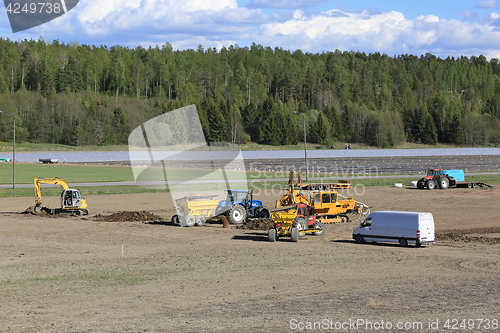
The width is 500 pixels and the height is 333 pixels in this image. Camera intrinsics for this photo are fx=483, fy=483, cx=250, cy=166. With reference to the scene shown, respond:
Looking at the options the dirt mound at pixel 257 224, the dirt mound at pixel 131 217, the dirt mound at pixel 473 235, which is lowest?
the dirt mound at pixel 473 235

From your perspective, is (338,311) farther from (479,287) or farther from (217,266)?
(217,266)

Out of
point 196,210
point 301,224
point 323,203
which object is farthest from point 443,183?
point 196,210

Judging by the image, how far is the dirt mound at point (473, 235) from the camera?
24561 mm

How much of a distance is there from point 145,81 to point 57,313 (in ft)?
570

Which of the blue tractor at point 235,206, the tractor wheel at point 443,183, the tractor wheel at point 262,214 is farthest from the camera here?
the tractor wheel at point 443,183

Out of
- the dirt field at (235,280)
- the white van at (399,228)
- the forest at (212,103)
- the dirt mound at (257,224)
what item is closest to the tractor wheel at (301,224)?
the dirt field at (235,280)

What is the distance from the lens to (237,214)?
30.5 metres

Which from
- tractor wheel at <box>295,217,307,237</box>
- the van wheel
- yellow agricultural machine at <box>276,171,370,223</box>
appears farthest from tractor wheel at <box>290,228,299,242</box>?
yellow agricultural machine at <box>276,171,370,223</box>

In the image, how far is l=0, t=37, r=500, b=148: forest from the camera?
464 ft

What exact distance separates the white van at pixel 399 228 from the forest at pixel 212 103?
338 ft

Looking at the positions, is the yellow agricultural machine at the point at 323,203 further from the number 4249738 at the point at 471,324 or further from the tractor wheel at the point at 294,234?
the number 4249738 at the point at 471,324

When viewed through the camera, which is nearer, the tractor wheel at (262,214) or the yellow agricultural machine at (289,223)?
the yellow agricultural machine at (289,223)

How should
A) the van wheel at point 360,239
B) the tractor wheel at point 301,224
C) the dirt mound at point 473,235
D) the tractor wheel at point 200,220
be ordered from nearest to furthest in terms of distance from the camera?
1. the van wheel at point 360,239
2. the dirt mound at point 473,235
3. the tractor wheel at point 301,224
4. the tractor wheel at point 200,220

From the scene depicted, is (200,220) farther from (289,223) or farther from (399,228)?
(399,228)
